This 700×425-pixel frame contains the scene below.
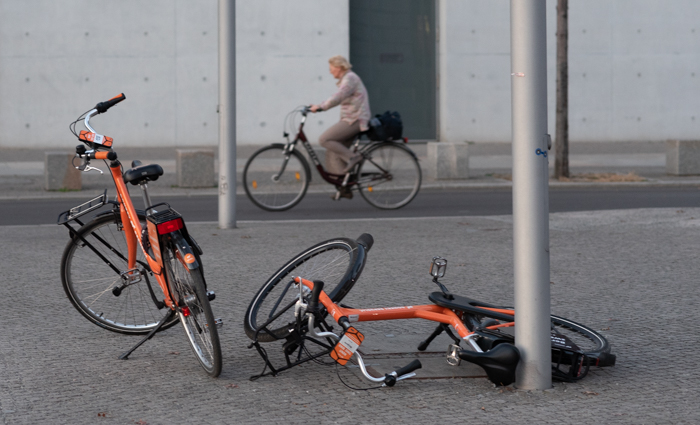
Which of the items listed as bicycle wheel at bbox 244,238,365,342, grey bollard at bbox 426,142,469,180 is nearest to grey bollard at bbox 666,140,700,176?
grey bollard at bbox 426,142,469,180

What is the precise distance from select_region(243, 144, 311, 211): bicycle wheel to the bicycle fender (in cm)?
658

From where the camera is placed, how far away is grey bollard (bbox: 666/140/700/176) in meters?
16.4

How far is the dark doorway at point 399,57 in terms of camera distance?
24.1 m

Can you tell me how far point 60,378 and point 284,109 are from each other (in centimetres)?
1926

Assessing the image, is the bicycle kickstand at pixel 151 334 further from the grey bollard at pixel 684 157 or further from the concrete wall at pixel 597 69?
the concrete wall at pixel 597 69

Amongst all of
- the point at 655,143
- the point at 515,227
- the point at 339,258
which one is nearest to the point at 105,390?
the point at 339,258

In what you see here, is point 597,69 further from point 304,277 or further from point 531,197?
point 531,197

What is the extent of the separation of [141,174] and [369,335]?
1.58m

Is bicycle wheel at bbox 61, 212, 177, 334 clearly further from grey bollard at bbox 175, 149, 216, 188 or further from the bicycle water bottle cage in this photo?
grey bollard at bbox 175, 149, 216, 188

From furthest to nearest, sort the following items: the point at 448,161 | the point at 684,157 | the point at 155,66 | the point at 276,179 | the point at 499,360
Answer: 1. the point at 155,66
2. the point at 684,157
3. the point at 448,161
4. the point at 276,179
5. the point at 499,360

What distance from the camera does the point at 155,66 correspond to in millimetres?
22844

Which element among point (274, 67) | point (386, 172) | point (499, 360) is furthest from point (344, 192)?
point (274, 67)

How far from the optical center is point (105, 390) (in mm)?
4348

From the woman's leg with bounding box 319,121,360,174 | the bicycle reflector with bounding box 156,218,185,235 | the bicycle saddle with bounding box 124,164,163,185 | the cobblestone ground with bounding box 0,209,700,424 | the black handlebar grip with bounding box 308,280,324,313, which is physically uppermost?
the woman's leg with bounding box 319,121,360,174
